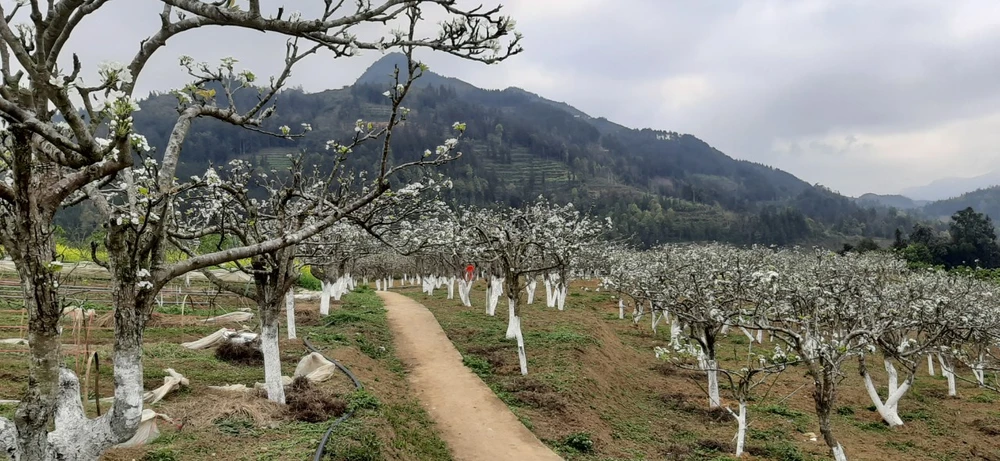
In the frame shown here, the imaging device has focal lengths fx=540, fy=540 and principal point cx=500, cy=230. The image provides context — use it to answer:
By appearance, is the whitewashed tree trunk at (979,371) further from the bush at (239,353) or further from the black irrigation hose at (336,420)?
the bush at (239,353)

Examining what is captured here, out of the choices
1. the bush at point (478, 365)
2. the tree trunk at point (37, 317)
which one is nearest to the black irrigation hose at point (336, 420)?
the tree trunk at point (37, 317)

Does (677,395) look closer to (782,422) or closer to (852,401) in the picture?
(782,422)

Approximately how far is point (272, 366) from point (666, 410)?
1277 cm

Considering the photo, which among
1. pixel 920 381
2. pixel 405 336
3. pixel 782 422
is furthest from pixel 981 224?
pixel 405 336

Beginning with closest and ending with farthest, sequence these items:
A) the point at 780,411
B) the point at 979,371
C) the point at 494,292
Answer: the point at 780,411
the point at 979,371
the point at 494,292

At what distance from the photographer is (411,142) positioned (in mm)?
199000

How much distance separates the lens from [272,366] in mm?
11883

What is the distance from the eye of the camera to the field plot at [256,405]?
9.09m

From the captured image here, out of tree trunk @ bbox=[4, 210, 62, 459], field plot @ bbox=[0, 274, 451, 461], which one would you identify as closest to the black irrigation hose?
Result: field plot @ bbox=[0, 274, 451, 461]

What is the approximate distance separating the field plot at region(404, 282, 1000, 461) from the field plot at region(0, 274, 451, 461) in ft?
11.0

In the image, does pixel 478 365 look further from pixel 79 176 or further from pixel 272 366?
pixel 79 176

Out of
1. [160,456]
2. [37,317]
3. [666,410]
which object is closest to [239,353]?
[160,456]

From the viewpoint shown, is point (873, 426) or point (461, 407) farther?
point (873, 426)

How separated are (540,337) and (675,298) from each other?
25.3 feet
